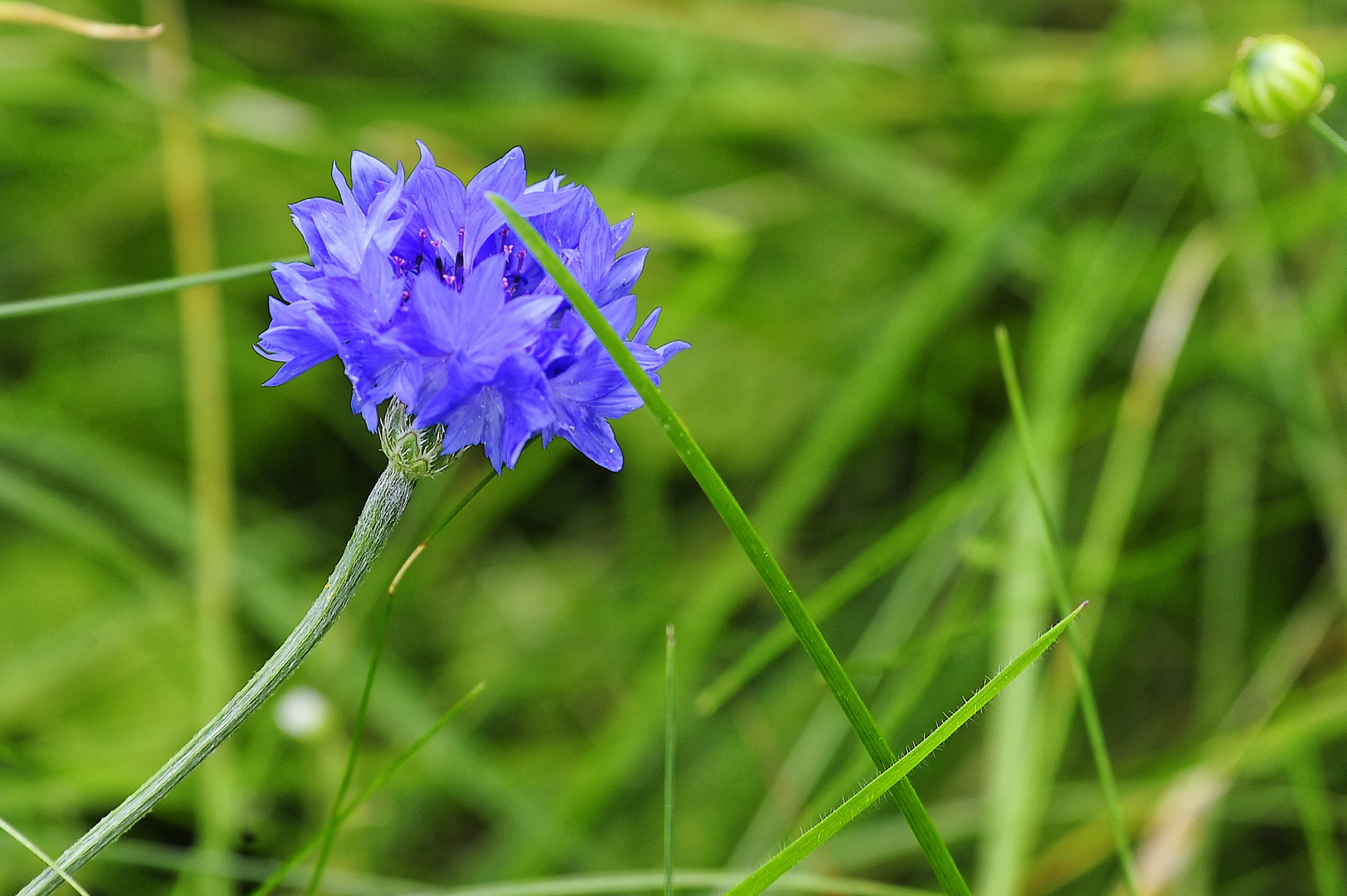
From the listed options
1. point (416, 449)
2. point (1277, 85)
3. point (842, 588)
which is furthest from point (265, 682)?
point (1277, 85)

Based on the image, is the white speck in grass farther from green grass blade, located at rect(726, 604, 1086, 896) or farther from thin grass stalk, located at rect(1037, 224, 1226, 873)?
thin grass stalk, located at rect(1037, 224, 1226, 873)

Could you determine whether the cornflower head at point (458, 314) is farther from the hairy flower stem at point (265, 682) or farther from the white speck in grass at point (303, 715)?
the white speck in grass at point (303, 715)

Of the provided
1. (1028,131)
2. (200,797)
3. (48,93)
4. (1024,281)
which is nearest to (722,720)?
(200,797)

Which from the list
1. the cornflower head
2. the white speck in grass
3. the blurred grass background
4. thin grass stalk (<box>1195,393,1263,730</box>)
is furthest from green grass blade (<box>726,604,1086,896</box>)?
thin grass stalk (<box>1195,393,1263,730</box>)

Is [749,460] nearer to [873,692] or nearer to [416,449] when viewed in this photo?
[873,692]

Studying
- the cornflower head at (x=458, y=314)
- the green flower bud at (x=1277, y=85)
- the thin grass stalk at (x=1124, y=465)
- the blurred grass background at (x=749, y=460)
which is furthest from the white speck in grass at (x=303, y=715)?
the green flower bud at (x=1277, y=85)
